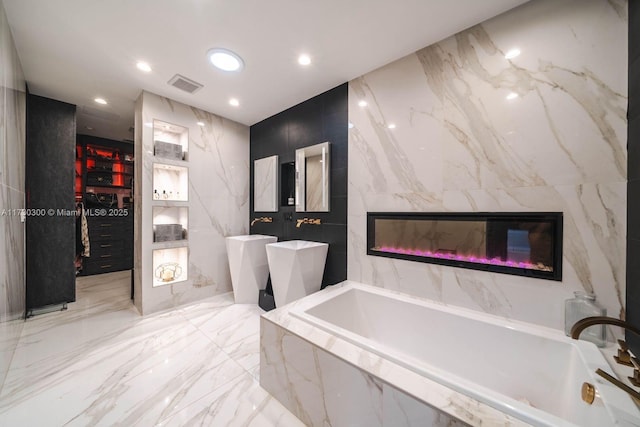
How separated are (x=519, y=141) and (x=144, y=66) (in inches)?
117

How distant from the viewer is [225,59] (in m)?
1.89

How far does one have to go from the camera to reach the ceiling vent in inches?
83.9

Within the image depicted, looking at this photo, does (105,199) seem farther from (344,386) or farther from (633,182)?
(633,182)

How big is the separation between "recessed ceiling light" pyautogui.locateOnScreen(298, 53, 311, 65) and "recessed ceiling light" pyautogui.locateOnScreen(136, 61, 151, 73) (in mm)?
1344

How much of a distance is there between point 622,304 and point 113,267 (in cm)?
599

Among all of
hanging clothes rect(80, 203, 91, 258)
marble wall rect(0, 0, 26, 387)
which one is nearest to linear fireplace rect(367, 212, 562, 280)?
marble wall rect(0, 0, 26, 387)

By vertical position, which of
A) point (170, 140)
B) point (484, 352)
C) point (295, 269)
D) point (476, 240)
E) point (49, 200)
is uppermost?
point (170, 140)

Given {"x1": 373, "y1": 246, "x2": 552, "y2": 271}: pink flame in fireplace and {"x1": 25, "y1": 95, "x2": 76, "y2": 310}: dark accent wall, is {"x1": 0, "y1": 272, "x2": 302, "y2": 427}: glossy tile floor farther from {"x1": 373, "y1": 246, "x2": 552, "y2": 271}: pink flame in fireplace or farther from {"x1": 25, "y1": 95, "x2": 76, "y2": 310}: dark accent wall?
{"x1": 373, "y1": 246, "x2": 552, "y2": 271}: pink flame in fireplace

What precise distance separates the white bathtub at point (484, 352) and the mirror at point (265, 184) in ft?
5.02

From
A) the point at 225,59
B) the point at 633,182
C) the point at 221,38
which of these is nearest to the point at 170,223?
the point at 225,59

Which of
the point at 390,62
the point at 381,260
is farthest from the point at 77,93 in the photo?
the point at 381,260

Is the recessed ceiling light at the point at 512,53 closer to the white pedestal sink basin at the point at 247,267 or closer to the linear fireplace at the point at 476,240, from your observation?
the linear fireplace at the point at 476,240

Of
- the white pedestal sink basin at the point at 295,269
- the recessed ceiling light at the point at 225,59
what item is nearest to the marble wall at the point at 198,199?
the recessed ceiling light at the point at 225,59

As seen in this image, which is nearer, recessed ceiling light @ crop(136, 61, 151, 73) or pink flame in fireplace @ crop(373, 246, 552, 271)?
pink flame in fireplace @ crop(373, 246, 552, 271)
